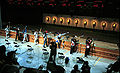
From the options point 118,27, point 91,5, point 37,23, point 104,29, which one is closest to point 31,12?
point 37,23

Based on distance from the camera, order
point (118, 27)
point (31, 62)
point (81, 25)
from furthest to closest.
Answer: point (81, 25)
point (118, 27)
point (31, 62)

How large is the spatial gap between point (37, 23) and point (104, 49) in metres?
18.9

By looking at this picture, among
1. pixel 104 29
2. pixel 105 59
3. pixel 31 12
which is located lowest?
pixel 105 59

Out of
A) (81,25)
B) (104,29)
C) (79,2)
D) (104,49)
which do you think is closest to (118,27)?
(104,29)

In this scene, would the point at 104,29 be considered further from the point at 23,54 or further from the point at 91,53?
the point at 23,54

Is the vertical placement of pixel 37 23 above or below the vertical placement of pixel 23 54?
above

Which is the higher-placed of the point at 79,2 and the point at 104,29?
the point at 79,2

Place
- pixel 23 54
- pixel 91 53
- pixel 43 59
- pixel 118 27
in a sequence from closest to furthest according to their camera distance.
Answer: pixel 43 59 < pixel 23 54 < pixel 91 53 < pixel 118 27

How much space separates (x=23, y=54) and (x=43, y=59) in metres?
2.40

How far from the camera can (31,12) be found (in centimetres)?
2825

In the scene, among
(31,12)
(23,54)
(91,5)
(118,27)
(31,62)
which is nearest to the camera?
(31,62)

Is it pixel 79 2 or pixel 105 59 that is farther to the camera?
pixel 79 2

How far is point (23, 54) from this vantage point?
12562 mm

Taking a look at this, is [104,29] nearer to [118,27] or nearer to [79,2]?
[118,27]
